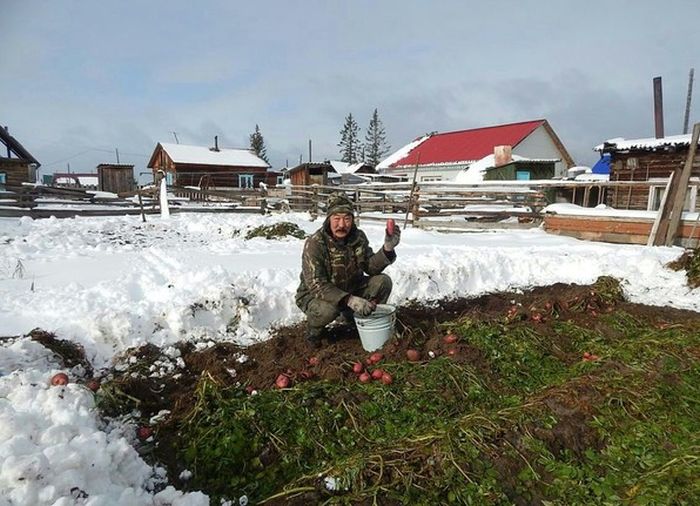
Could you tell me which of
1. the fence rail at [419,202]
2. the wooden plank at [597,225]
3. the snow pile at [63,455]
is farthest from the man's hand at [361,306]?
the fence rail at [419,202]

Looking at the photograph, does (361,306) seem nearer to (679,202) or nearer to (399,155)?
(679,202)

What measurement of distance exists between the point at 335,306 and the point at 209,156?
34813 mm

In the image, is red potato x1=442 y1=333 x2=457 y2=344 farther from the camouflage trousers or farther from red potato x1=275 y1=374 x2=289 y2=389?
red potato x1=275 y1=374 x2=289 y2=389

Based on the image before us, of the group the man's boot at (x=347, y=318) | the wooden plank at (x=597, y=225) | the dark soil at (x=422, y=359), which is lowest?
the dark soil at (x=422, y=359)

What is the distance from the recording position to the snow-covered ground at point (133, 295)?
2141mm

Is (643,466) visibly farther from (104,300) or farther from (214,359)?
(104,300)

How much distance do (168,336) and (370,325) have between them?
1.94 meters

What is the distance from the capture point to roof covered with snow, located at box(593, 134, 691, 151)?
52.7 feet

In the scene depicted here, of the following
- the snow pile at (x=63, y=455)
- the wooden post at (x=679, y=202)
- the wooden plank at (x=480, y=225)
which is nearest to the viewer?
the snow pile at (x=63, y=455)

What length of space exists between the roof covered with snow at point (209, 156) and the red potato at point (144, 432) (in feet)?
112

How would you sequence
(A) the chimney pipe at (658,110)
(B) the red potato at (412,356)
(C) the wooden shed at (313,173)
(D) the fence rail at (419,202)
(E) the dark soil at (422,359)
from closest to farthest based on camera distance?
(E) the dark soil at (422,359) < (B) the red potato at (412,356) < (D) the fence rail at (419,202) < (A) the chimney pipe at (658,110) < (C) the wooden shed at (313,173)

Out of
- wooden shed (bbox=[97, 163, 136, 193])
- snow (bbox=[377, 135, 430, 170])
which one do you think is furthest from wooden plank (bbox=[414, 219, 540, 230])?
wooden shed (bbox=[97, 163, 136, 193])

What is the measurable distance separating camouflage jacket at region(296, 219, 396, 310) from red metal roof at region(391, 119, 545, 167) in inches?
984

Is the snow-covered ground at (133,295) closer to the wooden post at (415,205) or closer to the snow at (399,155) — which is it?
the wooden post at (415,205)
